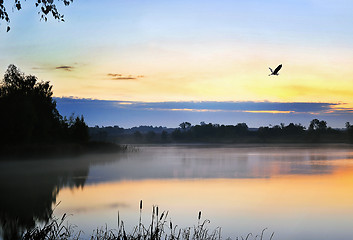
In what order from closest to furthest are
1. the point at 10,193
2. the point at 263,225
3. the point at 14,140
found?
1. the point at 263,225
2. the point at 10,193
3. the point at 14,140

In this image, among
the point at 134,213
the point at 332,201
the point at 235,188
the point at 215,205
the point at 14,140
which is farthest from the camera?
the point at 14,140

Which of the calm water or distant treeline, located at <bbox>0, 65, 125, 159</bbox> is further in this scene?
distant treeline, located at <bbox>0, 65, 125, 159</bbox>

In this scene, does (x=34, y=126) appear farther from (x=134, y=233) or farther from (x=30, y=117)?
(x=134, y=233)

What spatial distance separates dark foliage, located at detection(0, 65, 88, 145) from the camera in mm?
44438

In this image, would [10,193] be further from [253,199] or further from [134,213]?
[253,199]

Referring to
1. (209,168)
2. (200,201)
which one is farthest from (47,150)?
(200,201)

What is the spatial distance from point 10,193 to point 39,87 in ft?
128

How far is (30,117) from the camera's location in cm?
4575

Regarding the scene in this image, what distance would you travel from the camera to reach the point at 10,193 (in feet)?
65.9

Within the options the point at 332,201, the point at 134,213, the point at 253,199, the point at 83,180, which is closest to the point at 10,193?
the point at 83,180

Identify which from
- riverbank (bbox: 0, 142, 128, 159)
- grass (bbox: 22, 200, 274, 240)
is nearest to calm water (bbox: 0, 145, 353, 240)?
grass (bbox: 22, 200, 274, 240)

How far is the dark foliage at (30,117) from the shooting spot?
1750 inches

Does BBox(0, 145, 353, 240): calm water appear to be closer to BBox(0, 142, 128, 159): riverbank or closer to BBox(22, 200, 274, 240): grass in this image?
BBox(22, 200, 274, 240): grass

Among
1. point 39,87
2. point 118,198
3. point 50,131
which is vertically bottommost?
point 118,198
